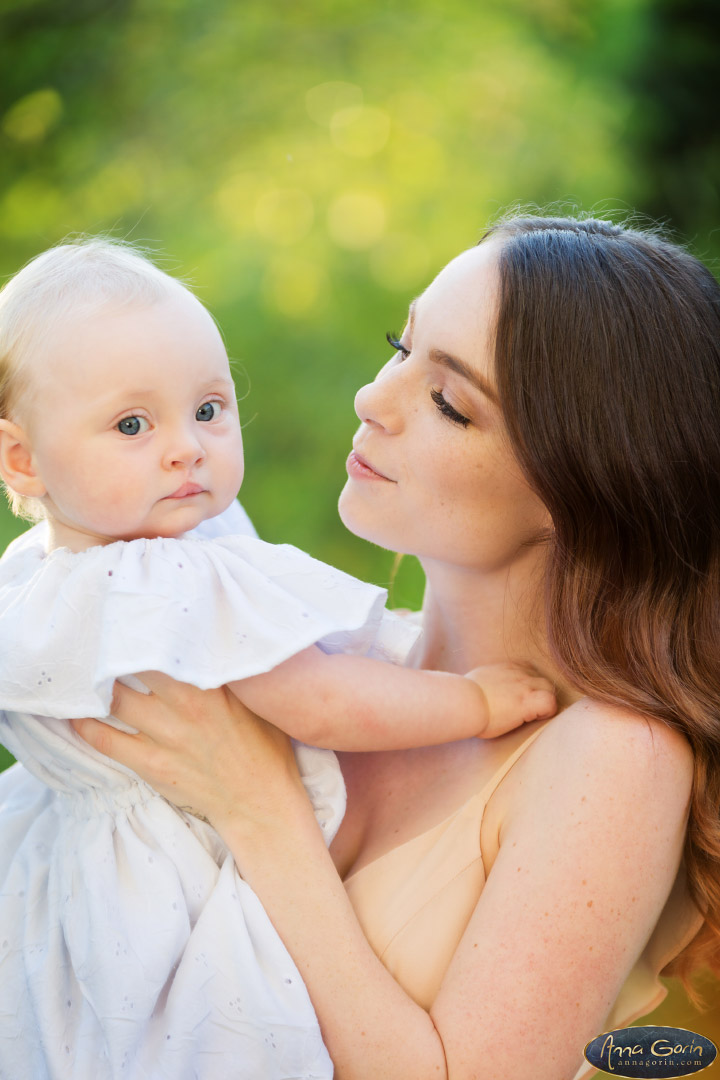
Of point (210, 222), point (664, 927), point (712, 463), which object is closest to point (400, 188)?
point (210, 222)

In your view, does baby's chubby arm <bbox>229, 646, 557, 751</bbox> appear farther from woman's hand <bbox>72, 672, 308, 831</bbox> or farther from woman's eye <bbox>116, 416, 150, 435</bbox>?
woman's eye <bbox>116, 416, 150, 435</bbox>

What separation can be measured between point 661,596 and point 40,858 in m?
0.89

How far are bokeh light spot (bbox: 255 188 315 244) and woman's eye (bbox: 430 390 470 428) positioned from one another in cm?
292

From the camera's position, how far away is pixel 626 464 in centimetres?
127

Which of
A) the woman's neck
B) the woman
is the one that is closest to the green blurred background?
the woman's neck

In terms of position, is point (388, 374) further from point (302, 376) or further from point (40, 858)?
point (302, 376)

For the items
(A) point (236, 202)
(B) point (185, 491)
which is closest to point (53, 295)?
(B) point (185, 491)

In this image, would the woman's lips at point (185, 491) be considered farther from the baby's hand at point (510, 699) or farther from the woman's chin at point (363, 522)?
the baby's hand at point (510, 699)

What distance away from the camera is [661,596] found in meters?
1.32

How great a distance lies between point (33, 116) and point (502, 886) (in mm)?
3788

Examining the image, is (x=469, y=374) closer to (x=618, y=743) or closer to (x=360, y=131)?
(x=618, y=743)
